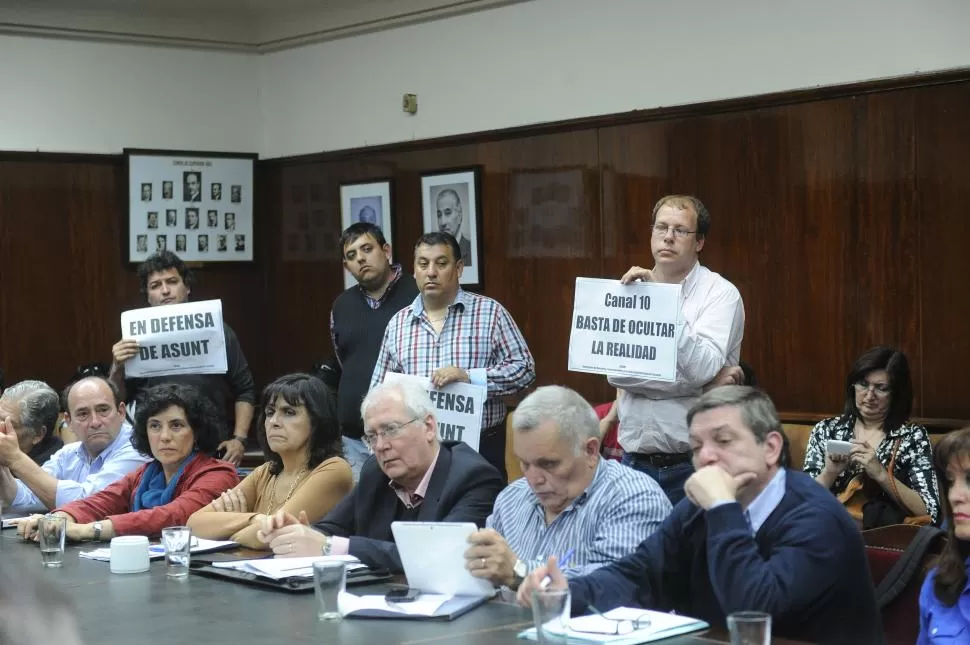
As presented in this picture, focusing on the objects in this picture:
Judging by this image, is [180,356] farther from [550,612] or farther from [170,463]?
[550,612]

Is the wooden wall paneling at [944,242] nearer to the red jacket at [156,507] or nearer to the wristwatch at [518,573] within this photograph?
the red jacket at [156,507]

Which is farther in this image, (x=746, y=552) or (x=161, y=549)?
(x=161, y=549)

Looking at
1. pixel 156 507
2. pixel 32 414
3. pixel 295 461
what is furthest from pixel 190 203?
pixel 295 461

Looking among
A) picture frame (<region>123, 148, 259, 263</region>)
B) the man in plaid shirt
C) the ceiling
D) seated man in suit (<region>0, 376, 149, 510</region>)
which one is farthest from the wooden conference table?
picture frame (<region>123, 148, 259, 263</region>)

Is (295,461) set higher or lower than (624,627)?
higher

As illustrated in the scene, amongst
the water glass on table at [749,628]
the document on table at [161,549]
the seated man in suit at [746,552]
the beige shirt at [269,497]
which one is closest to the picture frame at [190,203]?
the beige shirt at [269,497]

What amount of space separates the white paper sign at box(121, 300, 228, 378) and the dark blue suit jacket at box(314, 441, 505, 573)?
2088 millimetres

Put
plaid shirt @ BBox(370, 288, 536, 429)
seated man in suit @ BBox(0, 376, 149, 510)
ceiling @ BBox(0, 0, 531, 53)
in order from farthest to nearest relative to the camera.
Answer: ceiling @ BBox(0, 0, 531, 53) → plaid shirt @ BBox(370, 288, 536, 429) → seated man in suit @ BBox(0, 376, 149, 510)

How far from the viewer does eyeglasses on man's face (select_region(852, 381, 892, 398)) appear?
5.38 meters

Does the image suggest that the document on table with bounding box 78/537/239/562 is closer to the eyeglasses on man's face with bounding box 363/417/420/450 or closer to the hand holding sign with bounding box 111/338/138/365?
the eyeglasses on man's face with bounding box 363/417/420/450

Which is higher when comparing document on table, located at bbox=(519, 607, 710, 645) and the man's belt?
the man's belt

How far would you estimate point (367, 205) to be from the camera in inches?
323

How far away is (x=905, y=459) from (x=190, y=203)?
16.4 ft

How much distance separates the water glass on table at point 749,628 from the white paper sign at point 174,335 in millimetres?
4049
